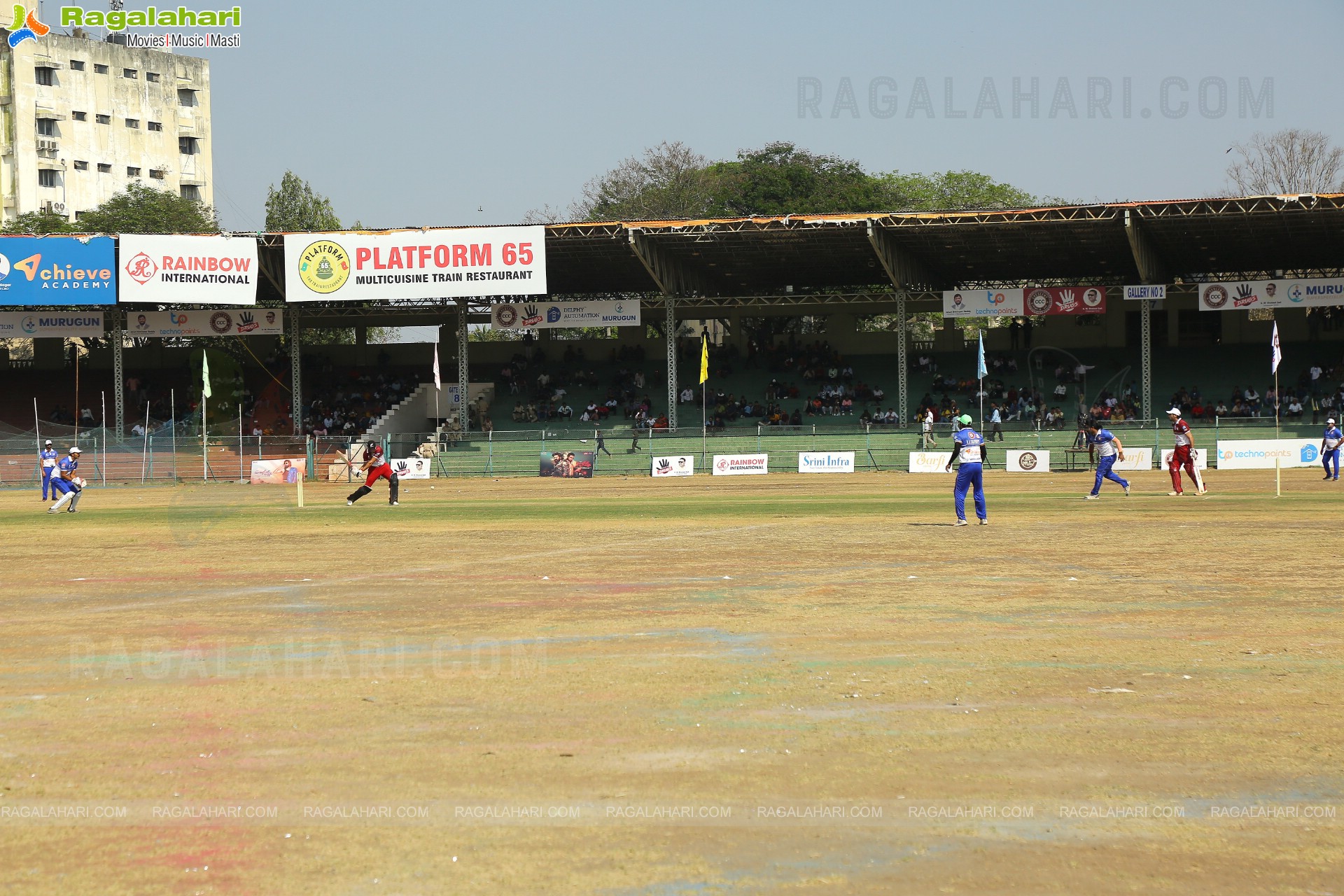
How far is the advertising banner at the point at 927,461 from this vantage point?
46844 mm

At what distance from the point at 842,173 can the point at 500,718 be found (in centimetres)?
8833

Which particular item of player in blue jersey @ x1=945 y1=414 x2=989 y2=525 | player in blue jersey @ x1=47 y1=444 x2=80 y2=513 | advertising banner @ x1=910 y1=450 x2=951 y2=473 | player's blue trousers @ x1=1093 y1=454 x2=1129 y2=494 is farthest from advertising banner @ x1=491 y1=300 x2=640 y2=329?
player in blue jersey @ x1=945 y1=414 x2=989 y2=525

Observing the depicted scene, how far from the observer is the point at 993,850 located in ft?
18.5

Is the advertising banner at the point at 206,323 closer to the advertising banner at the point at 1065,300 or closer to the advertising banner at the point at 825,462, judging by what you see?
the advertising banner at the point at 825,462

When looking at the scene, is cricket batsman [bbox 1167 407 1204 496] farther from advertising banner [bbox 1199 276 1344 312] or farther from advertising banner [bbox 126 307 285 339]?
advertising banner [bbox 126 307 285 339]

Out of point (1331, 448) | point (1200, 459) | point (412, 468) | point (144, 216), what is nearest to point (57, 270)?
point (412, 468)

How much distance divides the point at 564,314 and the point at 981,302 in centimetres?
1827

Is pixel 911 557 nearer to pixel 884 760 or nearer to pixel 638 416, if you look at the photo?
pixel 884 760

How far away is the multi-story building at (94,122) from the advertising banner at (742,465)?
70.3 meters

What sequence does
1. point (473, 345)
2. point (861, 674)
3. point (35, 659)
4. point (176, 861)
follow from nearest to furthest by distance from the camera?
point (176, 861) < point (861, 674) < point (35, 659) < point (473, 345)

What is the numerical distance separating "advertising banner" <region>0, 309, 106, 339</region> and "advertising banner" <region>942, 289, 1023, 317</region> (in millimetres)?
38121

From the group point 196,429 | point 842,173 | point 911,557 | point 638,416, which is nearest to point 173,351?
point 196,429

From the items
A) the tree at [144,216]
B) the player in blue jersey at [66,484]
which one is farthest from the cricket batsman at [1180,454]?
the tree at [144,216]

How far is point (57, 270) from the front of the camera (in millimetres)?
51688
